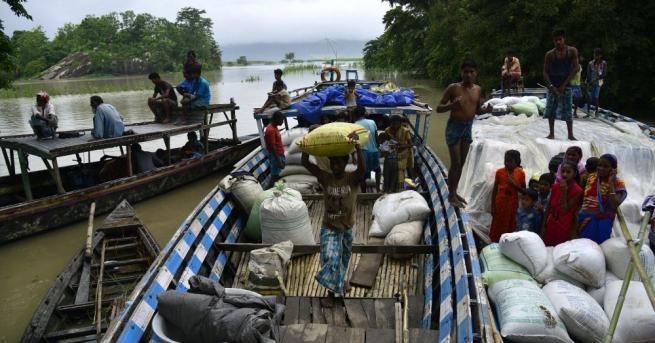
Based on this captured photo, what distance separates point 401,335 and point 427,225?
1.92 m

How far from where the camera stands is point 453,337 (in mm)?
2543

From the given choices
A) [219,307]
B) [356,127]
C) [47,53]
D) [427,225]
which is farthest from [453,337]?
[47,53]

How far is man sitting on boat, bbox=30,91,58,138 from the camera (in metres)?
7.22

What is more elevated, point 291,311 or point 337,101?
point 337,101

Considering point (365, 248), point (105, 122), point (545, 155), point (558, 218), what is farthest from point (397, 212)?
point (105, 122)

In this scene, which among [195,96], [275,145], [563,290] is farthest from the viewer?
[195,96]

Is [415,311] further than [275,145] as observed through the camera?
No

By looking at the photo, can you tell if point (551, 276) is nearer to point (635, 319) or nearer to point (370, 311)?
point (635, 319)

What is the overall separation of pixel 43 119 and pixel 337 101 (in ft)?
16.1

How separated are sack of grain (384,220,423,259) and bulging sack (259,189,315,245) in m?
0.77

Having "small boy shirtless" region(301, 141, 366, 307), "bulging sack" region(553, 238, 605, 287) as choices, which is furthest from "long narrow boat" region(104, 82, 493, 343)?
"bulging sack" region(553, 238, 605, 287)

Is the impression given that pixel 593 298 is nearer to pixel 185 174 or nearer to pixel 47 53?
pixel 185 174

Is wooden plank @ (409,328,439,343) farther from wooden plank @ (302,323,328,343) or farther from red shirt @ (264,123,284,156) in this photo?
red shirt @ (264,123,284,156)

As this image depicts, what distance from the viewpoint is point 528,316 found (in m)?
2.86
